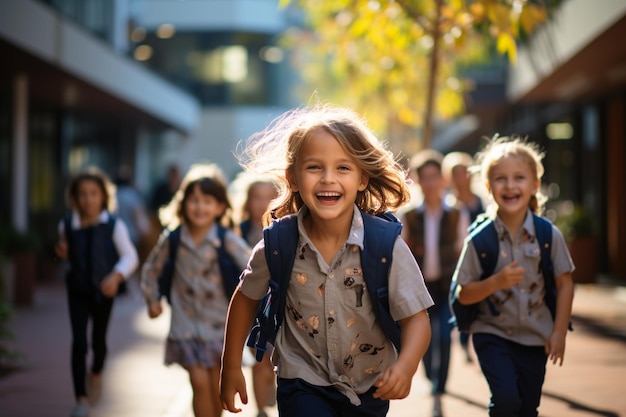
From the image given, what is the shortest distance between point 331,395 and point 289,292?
45 centimetres

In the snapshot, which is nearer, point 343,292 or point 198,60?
point 343,292

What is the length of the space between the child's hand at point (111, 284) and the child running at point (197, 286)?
0.76 m

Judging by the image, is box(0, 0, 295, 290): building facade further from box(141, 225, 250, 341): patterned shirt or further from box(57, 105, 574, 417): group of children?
box(57, 105, 574, 417): group of children

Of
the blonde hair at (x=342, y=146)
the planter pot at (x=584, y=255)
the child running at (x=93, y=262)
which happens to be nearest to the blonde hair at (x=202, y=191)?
the child running at (x=93, y=262)

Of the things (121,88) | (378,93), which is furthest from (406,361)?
(378,93)

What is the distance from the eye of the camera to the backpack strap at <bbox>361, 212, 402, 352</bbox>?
414 centimetres

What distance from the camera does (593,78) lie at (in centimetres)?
1864

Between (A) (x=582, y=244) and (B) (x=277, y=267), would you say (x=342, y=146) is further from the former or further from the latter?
(A) (x=582, y=244)

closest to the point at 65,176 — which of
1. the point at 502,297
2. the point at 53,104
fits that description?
the point at 53,104

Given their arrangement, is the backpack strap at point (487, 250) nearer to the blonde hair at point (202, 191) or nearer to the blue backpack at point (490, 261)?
the blue backpack at point (490, 261)

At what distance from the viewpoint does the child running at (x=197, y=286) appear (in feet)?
21.6

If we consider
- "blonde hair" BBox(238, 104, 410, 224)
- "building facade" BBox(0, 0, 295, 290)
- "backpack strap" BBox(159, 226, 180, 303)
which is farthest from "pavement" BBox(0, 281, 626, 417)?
"blonde hair" BBox(238, 104, 410, 224)

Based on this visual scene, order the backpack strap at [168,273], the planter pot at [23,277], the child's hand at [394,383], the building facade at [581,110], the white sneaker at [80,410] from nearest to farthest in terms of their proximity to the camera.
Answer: the child's hand at [394,383] → the backpack strap at [168,273] → the white sneaker at [80,410] → the building facade at [581,110] → the planter pot at [23,277]

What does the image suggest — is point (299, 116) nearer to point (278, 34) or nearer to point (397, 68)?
point (397, 68)
